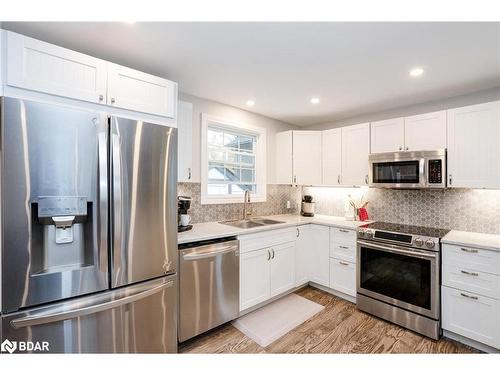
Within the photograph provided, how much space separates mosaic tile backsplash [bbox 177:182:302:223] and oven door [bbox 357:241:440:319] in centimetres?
140

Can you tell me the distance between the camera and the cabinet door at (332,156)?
3256 mm

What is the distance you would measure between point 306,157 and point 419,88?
5.04ft

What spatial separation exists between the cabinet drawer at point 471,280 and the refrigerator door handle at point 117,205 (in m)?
2.77

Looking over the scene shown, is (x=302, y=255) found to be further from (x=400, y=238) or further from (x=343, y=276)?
(x=400, y=238)

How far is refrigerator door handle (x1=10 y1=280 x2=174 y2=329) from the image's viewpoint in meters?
1.26

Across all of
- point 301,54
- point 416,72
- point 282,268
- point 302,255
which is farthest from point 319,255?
point 301,54

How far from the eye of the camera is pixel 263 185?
3529 millimetres

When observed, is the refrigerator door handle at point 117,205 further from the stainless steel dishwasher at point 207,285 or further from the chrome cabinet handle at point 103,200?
the stainless steel dishwasher at point 207,285

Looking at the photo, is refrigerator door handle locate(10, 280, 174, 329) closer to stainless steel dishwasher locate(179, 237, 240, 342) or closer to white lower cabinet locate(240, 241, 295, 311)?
stainless steel dishwasher locate(179, 237, 240, 342)

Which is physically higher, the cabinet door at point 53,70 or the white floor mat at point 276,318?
the cabinet door at point 53,70

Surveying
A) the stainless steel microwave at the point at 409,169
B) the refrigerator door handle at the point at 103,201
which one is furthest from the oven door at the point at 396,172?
the refrigerator door handle at the point at 103,201

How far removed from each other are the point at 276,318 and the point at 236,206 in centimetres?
142

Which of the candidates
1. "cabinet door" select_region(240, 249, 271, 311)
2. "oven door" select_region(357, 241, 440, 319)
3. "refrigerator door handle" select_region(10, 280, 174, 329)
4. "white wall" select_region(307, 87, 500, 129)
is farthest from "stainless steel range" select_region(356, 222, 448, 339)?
"refrigerator door handle" select_region(10, 280, 174, 329)
